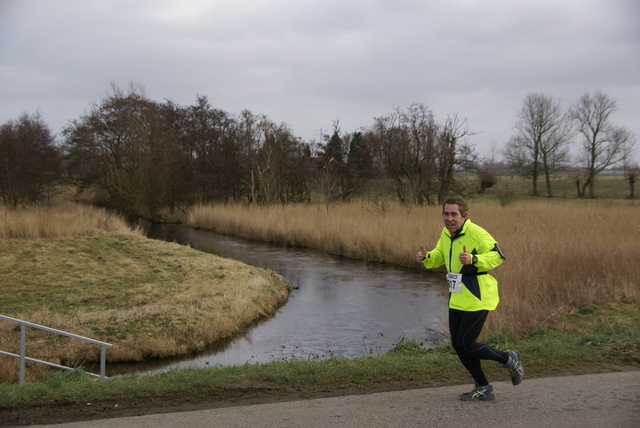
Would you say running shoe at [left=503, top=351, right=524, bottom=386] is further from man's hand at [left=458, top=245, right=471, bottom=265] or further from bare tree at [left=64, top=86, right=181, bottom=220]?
bare tree at [left=64, top=86, right=181, bottom=220]

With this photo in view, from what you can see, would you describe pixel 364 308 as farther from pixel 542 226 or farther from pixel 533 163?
pixel 533 163

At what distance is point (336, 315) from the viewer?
14805 mm

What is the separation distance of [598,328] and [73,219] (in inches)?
830

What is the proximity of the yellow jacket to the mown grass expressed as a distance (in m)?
1.27

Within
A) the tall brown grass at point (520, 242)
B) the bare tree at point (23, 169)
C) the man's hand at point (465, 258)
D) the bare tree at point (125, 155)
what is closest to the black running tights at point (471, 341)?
the man's hand at point (465, 258)

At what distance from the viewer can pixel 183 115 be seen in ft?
176

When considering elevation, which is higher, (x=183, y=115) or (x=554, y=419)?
(x=183, y=115)

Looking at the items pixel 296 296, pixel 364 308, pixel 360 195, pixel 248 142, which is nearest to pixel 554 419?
pixel 364 308

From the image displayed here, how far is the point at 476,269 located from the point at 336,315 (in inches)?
387

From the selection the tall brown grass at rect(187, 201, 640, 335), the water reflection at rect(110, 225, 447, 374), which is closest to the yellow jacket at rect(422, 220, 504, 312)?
the tall brown grass at rect(187, 201, 640, 335)

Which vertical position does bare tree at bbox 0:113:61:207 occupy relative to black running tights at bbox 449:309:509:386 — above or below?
above

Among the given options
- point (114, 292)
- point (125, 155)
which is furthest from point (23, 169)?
point (114, 292)

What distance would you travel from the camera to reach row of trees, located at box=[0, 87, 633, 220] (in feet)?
122

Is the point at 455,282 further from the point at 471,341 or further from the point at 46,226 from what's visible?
the point at 46,226
